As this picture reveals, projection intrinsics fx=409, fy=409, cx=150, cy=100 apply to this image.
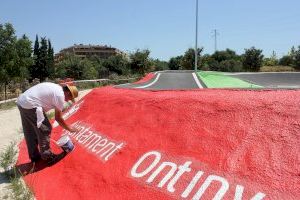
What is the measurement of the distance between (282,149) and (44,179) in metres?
3.91

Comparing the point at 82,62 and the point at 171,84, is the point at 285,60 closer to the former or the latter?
the point at 82,62

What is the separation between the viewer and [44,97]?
7.00 m

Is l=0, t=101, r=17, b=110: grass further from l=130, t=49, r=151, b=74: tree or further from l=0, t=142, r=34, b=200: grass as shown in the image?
l=130, t=49, r=151, b=74: tree

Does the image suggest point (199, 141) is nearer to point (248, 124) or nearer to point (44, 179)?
point (248, 124)

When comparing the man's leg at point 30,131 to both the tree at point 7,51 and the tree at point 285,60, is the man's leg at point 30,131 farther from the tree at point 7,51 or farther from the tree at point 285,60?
the tree at point 285,60

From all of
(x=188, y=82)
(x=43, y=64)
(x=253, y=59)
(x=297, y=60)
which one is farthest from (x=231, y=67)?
(x=188, y=82)

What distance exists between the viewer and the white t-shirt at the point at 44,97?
22.7ft

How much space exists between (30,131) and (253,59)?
208ft

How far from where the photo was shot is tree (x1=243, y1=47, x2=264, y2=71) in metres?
66.8

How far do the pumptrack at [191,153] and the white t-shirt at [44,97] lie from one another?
1.09 meters

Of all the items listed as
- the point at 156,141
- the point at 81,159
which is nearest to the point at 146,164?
the point at 156,141

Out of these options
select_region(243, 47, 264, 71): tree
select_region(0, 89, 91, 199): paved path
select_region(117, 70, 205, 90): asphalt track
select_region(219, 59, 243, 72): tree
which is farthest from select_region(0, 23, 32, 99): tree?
select_region(219, 59, 243, 72): tree

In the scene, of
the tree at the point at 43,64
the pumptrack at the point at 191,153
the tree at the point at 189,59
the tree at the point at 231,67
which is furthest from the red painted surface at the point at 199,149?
the tree at the point at 43,64

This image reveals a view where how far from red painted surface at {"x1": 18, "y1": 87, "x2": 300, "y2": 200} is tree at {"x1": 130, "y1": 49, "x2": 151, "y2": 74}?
49.1 m
